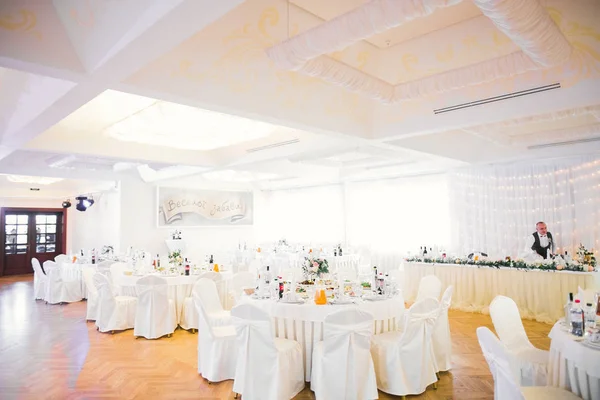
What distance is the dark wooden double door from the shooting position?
13.3 m

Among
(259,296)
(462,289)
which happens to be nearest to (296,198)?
(462,289)

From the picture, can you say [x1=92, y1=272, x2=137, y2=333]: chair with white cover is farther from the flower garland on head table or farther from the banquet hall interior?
the flower garland on head table

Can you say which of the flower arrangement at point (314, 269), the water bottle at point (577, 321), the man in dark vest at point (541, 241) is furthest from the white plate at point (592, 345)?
the man in dark vest at point (541, 241)

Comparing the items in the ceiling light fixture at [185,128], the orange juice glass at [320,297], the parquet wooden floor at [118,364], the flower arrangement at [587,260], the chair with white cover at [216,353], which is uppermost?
the ceiling light fixture at [185,128]

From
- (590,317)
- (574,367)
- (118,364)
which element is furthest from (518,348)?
(118,364)

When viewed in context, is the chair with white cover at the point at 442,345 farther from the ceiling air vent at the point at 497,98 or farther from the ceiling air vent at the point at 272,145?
the ceiling air vent at the point at 272,145

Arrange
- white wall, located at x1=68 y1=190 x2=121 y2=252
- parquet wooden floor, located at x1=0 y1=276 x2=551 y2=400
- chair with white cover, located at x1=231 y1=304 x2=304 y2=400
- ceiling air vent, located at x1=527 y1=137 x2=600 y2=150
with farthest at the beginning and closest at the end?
white wall, located at x1=68 y1=190 x2=121 y2=252
ceiling air vent, located at x1=527 y1=137 x2=600 y2=150
parquet wooden floor, located at x1=0 y1=276 x2=551 y2=400
chair with white cover, located at x1=231 y1=304 x2=304 y2=400

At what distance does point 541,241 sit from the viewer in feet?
24.4

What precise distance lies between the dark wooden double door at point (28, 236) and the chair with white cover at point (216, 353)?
1255 cm

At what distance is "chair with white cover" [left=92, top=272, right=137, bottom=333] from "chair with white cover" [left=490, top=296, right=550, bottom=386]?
16.9 feet

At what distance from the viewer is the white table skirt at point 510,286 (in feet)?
20.0

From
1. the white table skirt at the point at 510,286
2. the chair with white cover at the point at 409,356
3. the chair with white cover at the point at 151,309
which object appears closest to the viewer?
the chair with white cover at the point at 409,356

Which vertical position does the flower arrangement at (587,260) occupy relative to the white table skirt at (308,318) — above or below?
above

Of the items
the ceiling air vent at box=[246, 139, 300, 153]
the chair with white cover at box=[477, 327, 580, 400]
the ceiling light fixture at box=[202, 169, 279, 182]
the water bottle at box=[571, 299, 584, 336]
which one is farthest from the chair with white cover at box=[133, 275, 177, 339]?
the ceiling light fixture at box=[202, 169, 279, 182]
